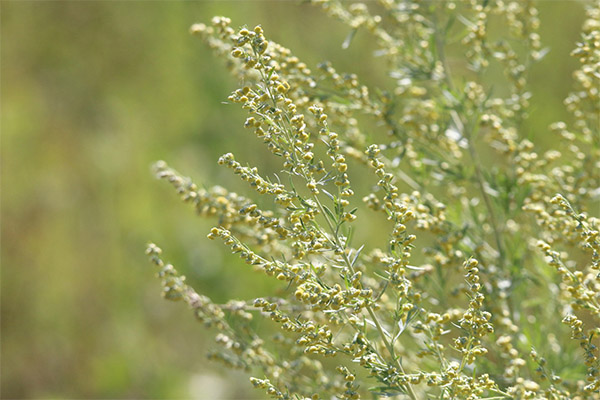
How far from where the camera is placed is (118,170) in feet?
12.8

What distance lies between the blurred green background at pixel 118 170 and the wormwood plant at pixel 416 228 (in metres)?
1.71

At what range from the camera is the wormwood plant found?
0.76 metres

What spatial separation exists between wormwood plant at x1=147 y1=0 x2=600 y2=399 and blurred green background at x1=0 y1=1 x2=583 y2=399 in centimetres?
171

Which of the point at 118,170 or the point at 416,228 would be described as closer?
the point at 416,228

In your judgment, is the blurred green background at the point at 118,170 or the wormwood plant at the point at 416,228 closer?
the wormwood plant at the point at 416,228

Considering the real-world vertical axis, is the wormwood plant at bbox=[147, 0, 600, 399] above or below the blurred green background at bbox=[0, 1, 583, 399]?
below

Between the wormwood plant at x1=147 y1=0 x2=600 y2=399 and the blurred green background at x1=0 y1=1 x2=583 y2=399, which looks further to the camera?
the blurred green background at x1=0 y1=1 x2=583 y2=399

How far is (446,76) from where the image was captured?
4.23 ft

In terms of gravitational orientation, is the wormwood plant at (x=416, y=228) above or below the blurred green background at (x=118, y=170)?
below

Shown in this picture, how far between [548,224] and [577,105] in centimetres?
37

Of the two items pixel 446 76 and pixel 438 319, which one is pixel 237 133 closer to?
pixel 446 76

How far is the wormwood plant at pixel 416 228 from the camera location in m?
0.76

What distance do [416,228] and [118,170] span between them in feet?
10.3

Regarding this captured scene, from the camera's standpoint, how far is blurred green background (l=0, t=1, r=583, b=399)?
3287mm
